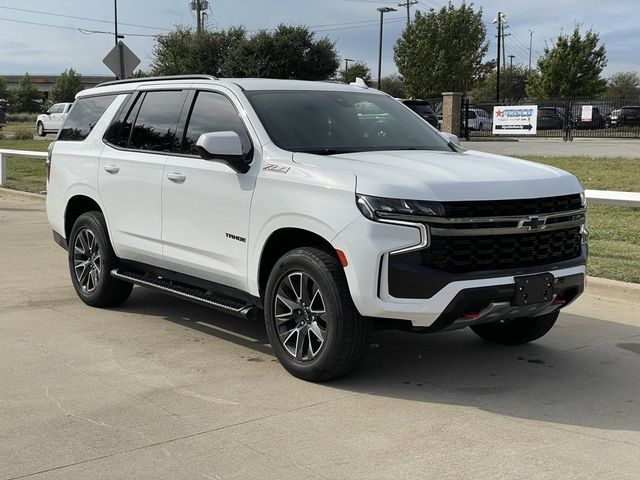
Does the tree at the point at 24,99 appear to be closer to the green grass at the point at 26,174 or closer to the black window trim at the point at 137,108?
the green grass at the point at 26,174

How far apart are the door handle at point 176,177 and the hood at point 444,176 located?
1.11 m

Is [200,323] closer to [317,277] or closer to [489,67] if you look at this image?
[317,277]

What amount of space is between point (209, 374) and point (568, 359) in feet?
8.45

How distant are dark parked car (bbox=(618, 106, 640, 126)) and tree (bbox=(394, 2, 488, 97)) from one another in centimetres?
1706

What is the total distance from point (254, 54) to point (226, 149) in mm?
38107

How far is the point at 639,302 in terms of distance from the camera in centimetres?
723

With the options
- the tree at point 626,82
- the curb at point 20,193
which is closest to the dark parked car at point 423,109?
the curb at point 20,193

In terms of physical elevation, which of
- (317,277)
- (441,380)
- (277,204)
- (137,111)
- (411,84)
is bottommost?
(441,380)

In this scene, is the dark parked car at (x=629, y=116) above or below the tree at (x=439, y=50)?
below

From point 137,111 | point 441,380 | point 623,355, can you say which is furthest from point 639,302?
point 137,111

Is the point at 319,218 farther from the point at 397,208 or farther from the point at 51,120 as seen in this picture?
the point at 51,120

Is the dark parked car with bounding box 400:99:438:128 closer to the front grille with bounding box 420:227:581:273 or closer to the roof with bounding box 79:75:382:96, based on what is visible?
the roof with bounding box 79:75:382:96

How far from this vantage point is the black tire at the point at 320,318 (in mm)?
4652

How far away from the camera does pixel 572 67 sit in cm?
4931
